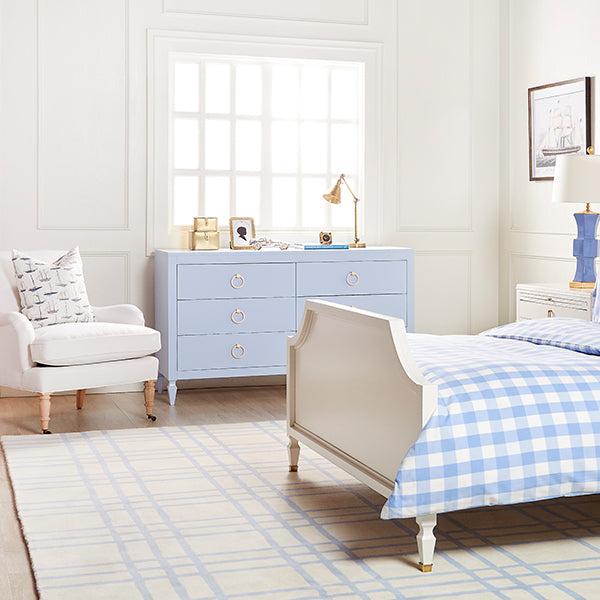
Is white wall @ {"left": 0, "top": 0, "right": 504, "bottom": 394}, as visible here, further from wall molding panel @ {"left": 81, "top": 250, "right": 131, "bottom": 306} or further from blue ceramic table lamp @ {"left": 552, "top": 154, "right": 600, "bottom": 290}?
blue ceramic table lamp @ {"left": 552, "top": 154, "right": 600, "bottom": 290}

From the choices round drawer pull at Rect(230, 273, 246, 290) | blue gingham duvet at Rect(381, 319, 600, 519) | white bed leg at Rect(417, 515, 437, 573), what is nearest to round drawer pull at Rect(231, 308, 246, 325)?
round drawer pull at Rect(230, 273, 246, 290)

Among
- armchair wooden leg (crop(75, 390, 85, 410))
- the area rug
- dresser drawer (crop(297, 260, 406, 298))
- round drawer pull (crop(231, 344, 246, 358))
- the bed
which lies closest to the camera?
the area rug

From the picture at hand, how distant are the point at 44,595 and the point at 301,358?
153 centimetres

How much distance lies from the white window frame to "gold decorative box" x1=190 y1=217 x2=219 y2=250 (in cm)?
17

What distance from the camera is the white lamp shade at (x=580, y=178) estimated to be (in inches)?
189

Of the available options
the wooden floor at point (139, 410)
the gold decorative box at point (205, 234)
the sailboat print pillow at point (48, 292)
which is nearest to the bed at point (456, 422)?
the wooden floor at point (139, 410)

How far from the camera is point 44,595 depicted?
248 cm

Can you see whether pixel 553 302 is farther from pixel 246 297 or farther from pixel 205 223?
pixel 205 223

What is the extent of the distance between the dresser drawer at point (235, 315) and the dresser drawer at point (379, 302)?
11 cm

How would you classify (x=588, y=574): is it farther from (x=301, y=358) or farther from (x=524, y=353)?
(x=301, y=358)

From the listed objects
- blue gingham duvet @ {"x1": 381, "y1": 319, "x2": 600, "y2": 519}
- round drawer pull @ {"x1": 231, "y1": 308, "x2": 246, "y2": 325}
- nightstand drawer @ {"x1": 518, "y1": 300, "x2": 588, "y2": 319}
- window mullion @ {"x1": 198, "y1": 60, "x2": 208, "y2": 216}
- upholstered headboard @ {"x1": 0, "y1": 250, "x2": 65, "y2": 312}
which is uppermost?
window mullion @ {"x1": 198, "y1": 60, "x2": 208, "y2": 216}

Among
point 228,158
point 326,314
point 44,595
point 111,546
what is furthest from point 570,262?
point 44,595

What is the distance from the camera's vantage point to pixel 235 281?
5309mm

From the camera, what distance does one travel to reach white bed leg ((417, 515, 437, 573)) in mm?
2678
